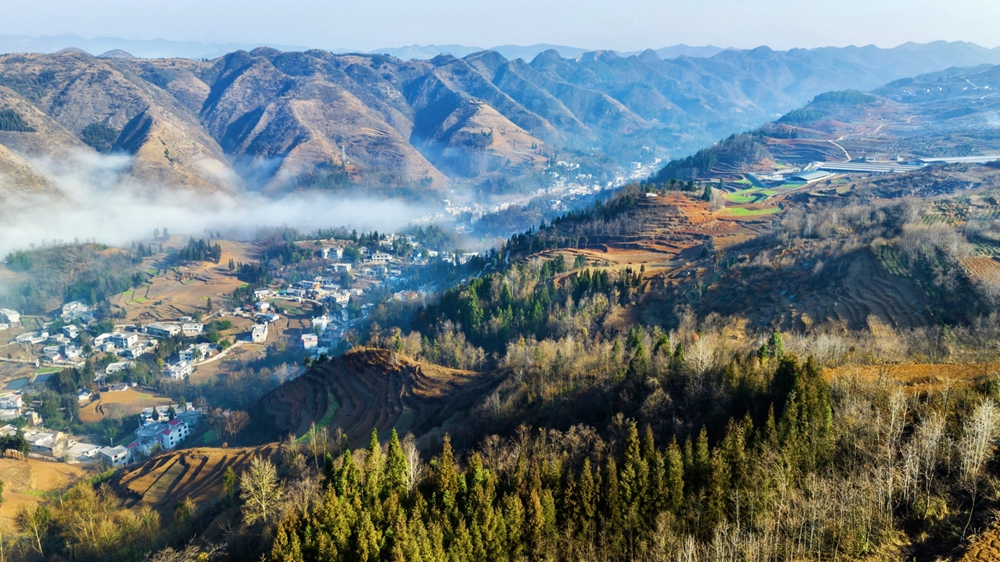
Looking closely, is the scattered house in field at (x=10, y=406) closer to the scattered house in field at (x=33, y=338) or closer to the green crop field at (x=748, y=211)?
the scattered house in field at (x=33, y=338)

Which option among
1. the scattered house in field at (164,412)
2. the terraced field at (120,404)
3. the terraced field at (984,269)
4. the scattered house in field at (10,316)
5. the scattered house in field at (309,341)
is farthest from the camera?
the scattered house in field at (10,316)

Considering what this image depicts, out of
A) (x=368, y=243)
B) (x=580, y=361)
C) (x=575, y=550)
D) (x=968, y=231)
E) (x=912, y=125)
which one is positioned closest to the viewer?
(x=575, y=550)

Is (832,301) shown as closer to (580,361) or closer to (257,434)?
(580,361)

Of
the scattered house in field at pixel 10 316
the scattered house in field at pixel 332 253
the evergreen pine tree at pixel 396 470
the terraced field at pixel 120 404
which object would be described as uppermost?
the evergreen pine tree at pixel 396 470

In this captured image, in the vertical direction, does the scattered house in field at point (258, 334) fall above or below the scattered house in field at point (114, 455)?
above

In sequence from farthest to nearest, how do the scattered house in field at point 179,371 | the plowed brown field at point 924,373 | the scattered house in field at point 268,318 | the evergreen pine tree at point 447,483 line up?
the scattered house in field at point 268,318, the scattered house in field at point 179,371, the plowed brown field at point 924,373, the evergreen pine tree at point 447,483

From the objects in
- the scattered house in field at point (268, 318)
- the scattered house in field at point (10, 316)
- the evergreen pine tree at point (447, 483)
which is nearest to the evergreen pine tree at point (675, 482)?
the evergreen pine tree at point (447, 483)

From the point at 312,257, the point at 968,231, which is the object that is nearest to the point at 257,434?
the point at 968,231

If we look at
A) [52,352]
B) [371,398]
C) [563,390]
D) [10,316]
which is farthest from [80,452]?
[10,316]
